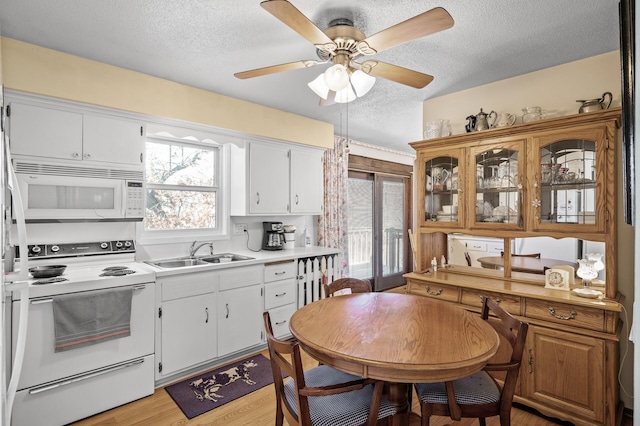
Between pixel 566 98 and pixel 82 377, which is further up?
pixel 566 98

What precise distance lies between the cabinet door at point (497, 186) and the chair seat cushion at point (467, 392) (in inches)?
52.2

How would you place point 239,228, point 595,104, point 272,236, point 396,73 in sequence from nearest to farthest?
point 396,73 < point 595,104 < point 239,228 < point 272,236

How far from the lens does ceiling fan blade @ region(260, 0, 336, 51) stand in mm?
1374

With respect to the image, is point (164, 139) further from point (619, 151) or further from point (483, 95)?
point (619, 151)

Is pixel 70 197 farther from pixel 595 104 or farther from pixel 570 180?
pixel 595 104

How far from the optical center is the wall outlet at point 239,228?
12.5 ft

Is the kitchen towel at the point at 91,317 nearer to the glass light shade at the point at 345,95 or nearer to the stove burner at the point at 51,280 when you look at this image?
the stove burner at the point at 51,280

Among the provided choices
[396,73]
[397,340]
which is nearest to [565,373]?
[397,340]

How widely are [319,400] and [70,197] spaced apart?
237 cm

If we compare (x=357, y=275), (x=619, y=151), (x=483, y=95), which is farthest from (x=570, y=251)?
(x=357, y=275)

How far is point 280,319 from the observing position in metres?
3.52

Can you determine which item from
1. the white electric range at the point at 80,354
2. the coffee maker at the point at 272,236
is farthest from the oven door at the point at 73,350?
the coffee maker at the point at 272,236

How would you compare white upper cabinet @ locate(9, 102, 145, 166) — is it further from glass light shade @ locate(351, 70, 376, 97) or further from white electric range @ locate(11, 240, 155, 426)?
glass light shade @ locate(351, 70, 376, 97)

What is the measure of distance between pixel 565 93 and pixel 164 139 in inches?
138
